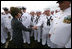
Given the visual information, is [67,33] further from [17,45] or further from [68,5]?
[17,45]

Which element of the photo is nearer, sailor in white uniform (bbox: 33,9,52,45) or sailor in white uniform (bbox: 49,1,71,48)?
sailor in white uniform (bbox: 49,1,71,48)

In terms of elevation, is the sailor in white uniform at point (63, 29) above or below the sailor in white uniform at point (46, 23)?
above

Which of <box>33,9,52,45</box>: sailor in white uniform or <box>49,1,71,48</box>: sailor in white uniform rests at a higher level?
<box>49,1,71,48</box>: sailor in white uniform

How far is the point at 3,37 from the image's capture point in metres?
7.26

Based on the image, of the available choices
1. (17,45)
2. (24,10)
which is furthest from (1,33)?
(17,45)

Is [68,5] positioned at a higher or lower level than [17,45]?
higher

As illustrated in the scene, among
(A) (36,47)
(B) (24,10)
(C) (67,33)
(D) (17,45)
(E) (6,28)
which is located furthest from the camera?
(E) (6,28)

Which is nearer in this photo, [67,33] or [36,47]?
[67,33]

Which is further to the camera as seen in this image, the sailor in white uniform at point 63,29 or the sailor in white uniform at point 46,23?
the sailor in white uniform at point 46,23

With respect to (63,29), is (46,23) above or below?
below

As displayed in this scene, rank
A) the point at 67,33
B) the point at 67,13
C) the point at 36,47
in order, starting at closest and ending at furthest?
the point at 67,33 < the point at 67,13 < the point at 36,47

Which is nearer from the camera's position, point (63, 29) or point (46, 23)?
point (63, 29)

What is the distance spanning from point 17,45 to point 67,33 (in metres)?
1.54

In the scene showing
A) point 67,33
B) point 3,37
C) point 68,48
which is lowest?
point 3,37
